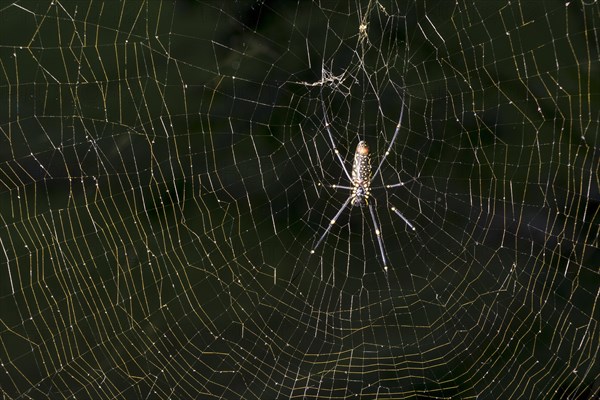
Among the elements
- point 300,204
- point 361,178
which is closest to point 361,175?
point 361,178

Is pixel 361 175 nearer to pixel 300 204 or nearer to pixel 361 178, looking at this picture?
pixel 361 178

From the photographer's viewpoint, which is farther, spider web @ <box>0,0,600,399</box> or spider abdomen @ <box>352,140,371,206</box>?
spider web @ <box>0,0,600,399</box>

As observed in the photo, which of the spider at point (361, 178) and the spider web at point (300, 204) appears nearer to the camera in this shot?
the spider at point (361, 178)

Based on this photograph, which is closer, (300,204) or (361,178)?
(361,178)

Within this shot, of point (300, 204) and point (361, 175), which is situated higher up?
point (361, 175)
